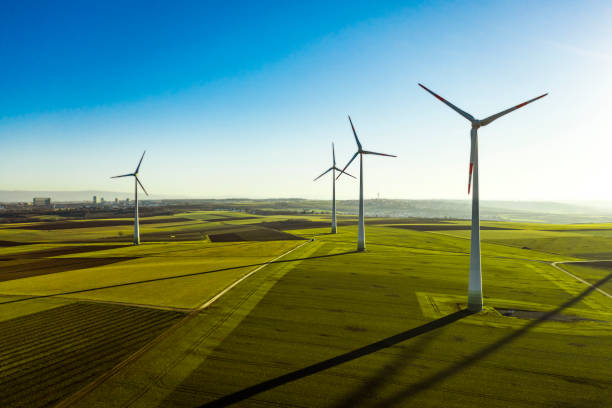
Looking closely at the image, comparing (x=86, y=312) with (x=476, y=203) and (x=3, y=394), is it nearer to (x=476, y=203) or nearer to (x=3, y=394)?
(x=3, y=394)

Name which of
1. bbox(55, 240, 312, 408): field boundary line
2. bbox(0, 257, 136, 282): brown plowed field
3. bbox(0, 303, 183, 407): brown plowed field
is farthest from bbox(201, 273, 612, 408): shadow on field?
bbox(0, 257, 136, 282): brown plowed field

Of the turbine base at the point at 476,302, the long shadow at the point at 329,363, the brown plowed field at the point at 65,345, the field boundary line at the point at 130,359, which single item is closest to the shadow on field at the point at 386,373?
the long shadow at the point at 329,363

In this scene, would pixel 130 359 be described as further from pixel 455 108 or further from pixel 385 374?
pixel 455 108

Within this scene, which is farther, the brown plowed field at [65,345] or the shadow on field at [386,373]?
the brown plowed field at [65,345]

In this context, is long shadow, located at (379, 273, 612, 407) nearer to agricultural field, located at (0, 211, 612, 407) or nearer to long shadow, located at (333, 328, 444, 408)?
agricultural field, located at (0, 211, 612, 407)

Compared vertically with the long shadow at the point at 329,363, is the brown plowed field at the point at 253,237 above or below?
below

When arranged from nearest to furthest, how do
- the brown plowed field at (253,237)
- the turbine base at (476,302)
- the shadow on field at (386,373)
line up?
the shadow on field at (386,373), the turbine base at (476,302), the brown plowed field at (253,237)

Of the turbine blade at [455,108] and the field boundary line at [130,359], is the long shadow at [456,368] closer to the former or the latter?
the field boundary line at [130,359]

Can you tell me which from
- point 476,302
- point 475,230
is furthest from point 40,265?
point 475,230
